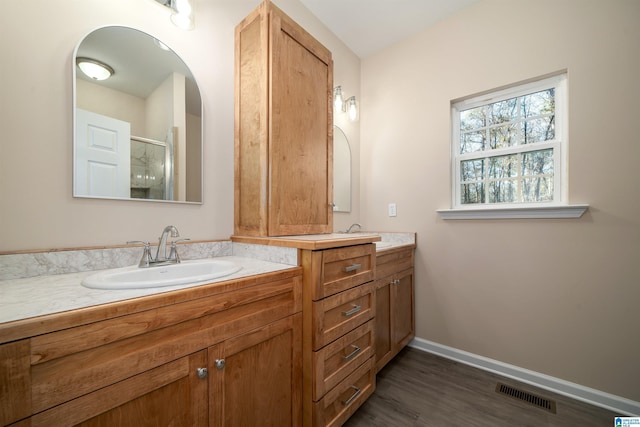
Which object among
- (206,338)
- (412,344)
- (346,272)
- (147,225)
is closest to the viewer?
(206,338)

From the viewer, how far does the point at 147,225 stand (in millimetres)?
1232

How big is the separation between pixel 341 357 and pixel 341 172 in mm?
1663

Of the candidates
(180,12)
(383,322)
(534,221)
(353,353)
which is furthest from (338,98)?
(353,353)

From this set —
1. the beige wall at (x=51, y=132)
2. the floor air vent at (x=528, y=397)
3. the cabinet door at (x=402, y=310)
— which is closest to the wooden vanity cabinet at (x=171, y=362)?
the beige wall at (x=51, y=132)

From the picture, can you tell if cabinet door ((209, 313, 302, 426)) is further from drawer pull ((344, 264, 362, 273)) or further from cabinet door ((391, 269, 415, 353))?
cabinet door ((391, 269, 415, 353))

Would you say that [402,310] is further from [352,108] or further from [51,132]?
[51,132]

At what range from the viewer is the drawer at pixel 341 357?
1.15 metres

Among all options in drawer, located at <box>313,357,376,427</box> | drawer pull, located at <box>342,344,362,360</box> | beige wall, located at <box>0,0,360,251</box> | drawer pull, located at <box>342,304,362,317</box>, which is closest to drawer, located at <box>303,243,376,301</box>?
drawer pull, located at <box>342,304,362,317</box>

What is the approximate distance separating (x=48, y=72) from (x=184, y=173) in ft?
2.00

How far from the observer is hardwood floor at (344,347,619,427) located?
142cm

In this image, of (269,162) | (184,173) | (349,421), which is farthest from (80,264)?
(349,421)

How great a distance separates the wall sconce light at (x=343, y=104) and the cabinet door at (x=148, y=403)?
2.18 meters

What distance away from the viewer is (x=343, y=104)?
96.7 inches

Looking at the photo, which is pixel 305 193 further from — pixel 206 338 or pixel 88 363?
pixel 88 363
